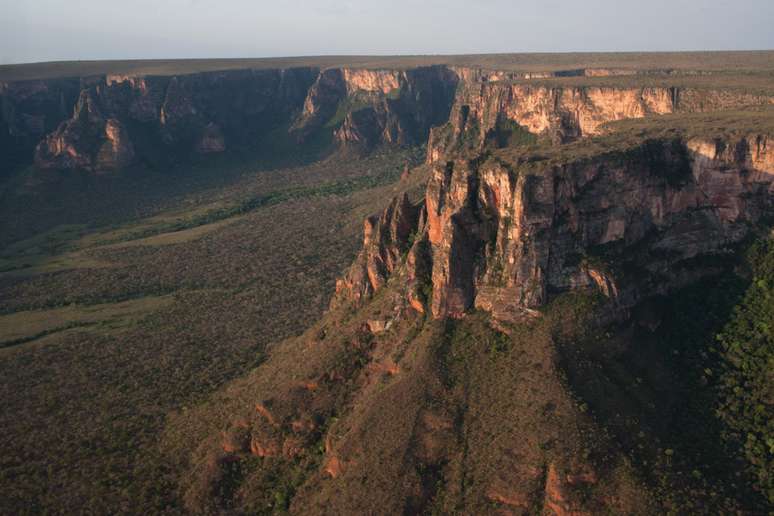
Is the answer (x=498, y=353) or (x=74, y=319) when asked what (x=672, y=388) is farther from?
(x=74, y=319)

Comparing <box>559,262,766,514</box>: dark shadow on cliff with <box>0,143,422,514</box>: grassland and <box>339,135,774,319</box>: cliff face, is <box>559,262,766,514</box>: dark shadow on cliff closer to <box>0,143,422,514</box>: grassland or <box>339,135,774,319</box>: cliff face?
<box>339,135,774,319</box>: cliff face

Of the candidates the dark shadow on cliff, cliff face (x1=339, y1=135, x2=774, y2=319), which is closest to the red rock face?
cliff face (x1=339, y1=135, x2=774, y2=319)

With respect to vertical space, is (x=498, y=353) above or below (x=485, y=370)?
above

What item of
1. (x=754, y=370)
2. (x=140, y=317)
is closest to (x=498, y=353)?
(x=754, y=370)

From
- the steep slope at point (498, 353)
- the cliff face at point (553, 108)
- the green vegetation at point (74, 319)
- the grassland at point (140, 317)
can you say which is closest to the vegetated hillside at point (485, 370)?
the steep slope at point (498, 353)

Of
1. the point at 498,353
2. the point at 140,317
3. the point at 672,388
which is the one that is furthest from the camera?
the point at 140,317

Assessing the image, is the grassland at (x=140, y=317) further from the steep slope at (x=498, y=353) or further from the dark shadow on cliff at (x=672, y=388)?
the dark shadow on cliff at (x=672, y=388)
